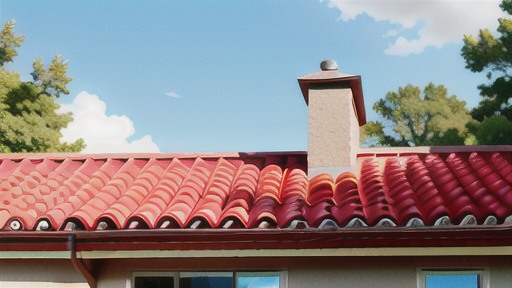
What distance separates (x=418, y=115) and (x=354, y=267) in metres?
26.9

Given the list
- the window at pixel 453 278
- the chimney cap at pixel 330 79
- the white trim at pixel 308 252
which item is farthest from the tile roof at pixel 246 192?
the chimney cap at pixel 330 79

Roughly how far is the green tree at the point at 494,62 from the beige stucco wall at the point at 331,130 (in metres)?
19.3

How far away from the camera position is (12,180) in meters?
6.97

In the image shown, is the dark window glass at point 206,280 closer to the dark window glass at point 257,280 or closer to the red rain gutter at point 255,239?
the dark window glass at point 257,280

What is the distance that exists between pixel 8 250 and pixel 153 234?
5.31 ft

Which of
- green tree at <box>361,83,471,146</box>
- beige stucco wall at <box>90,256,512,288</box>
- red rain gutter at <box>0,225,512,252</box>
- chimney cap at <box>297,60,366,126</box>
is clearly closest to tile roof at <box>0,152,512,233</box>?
red rain gutter at <box>0,225,512,252</box>

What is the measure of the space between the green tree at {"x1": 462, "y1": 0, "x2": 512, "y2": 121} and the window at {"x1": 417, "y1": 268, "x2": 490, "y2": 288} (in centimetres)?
2049

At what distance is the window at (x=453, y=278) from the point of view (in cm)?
549

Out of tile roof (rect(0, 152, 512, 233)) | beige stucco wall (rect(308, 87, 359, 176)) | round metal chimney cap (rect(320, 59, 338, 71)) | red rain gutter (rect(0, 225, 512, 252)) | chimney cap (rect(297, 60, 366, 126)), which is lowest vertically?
red rain gutter (rect(0, 225, 512, 252))

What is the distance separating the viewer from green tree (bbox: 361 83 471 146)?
97.0 ft

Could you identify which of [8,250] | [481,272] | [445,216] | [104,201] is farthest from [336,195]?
[8,250]

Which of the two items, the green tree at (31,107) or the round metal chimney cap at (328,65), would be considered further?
the green tree at (31,107)

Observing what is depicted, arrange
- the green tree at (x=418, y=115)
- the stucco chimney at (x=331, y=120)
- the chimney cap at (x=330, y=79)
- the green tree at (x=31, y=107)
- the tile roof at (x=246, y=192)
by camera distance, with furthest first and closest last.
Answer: the green tree at (x=418, y=115) < the green tree at (x=31, y=107) < the chimney cap at (x=330, y=79) < the stucco chimney at (x=331, y=120) < the tile roof at (x=246, y=192)

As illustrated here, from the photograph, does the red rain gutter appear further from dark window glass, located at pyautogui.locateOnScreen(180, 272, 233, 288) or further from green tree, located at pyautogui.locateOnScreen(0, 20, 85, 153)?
green tree, located at pyautogui.locateOnScreen(0, 20, 85, 153)
